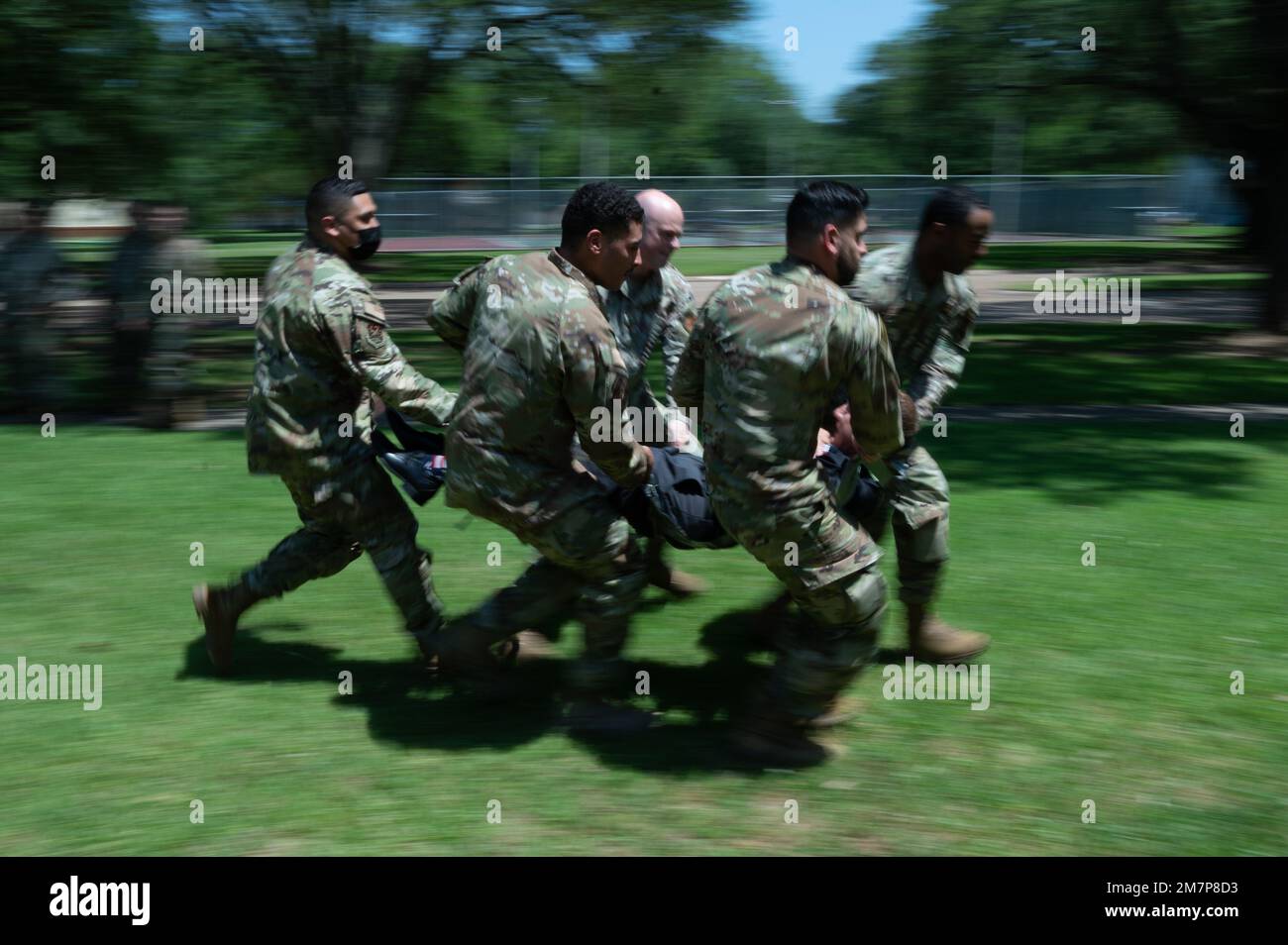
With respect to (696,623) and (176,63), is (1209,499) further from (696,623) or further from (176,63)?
(176,63)

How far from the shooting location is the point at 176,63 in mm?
13094

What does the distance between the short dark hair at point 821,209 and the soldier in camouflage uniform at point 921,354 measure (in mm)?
1025

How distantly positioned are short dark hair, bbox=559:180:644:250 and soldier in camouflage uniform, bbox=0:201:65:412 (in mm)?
9403

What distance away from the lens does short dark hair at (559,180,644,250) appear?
16.0 ft

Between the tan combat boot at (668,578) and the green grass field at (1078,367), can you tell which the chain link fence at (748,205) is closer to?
the green grass field at (1078,367)

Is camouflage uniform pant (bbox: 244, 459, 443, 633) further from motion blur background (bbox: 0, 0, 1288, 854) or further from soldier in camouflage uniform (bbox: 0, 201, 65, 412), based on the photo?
soldier in camouflage uniform (bbox: 0, 201, 65, 412)

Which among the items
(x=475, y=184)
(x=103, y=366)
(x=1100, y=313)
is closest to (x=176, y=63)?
(x=103, y=366)

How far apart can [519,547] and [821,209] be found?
406cm

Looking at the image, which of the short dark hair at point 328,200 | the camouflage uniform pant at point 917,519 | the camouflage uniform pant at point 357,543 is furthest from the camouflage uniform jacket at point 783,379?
the short dark hair at point 328,200

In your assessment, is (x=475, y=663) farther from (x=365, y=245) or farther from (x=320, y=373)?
(x=365, y=245)

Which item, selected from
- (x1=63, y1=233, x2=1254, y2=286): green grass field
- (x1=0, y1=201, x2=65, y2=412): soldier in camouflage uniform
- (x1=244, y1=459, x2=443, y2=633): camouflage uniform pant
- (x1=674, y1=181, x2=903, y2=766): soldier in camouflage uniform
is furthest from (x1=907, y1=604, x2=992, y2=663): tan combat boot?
(x1=63, y1=233, x2=1254, y2=286): green grass field

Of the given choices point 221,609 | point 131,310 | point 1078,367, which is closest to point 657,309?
point 221,609

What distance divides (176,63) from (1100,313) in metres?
15.5

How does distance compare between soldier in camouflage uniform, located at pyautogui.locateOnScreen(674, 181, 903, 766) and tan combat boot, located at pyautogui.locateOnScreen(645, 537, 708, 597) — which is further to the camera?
tan combat boot, located at pyautogui.locateOnScreen(645, 537, 708, 597)
